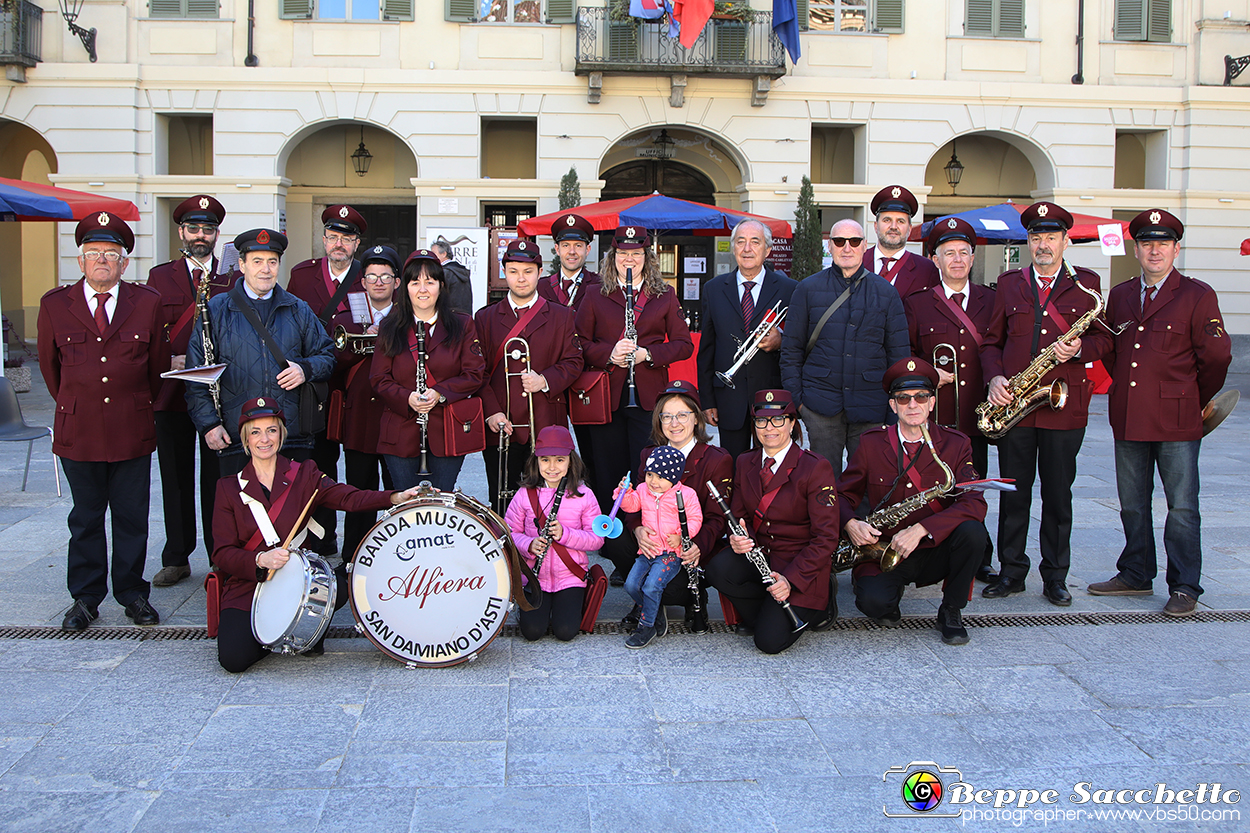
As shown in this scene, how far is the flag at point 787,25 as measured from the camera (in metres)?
17.3

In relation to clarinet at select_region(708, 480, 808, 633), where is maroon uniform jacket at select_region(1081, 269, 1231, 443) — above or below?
above

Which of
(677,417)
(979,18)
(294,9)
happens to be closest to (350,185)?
(294,9)

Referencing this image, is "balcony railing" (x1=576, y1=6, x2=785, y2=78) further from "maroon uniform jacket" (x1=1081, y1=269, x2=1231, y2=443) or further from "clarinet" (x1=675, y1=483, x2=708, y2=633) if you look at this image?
"clarinet" (x1=675, y1=483, x2=708, y2=633)

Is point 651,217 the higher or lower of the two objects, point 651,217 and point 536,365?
the higher

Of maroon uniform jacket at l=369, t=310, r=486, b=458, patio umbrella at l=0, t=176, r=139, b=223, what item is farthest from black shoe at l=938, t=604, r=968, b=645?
patio umbrella at l=0, t=176, r=139, b=223

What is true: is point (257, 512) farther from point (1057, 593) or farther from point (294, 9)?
point (294, 9)

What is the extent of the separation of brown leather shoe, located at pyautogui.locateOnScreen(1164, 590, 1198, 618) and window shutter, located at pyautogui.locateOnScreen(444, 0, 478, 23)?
51.9 feet

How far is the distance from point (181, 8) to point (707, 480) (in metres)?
16.5

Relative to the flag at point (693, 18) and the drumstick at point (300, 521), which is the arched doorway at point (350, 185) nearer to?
the flag at point (693, 18)

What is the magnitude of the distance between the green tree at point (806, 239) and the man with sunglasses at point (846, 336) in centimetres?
1230

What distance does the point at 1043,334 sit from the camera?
578 centimetres

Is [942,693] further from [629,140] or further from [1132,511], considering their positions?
[629,140]

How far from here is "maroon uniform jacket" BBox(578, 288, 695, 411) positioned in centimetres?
605

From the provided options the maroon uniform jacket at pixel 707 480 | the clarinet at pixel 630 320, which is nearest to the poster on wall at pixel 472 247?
the clarinet at pixel 630 320
